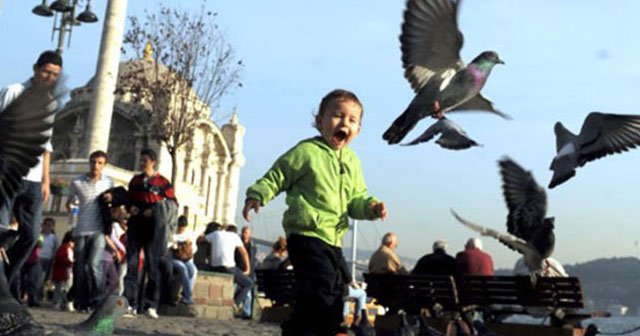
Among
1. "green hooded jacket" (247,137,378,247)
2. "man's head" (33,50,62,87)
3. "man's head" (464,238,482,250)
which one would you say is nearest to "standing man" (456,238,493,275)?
"man's head" (464,238,482,250)

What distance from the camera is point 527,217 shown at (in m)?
7.85

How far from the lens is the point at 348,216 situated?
477cm

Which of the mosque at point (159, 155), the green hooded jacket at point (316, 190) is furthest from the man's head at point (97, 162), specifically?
the mosque at point (159, 155)

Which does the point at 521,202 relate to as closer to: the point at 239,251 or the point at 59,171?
the point at 239,251

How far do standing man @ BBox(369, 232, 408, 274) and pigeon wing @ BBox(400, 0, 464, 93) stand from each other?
139 inches

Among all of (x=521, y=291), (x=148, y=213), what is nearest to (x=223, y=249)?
(x=148, y=213)

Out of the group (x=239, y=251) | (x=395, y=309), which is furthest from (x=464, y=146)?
(x=239, y=251)

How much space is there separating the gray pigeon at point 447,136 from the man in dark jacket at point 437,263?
330 cm

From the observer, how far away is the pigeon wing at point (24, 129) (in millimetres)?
3826

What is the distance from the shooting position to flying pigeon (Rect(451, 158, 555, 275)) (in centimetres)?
724

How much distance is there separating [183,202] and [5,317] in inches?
2321

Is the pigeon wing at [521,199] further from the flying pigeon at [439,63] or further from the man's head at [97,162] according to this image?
the man's head at [97,162]

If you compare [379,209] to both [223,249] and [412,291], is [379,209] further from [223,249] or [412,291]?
[223,249]

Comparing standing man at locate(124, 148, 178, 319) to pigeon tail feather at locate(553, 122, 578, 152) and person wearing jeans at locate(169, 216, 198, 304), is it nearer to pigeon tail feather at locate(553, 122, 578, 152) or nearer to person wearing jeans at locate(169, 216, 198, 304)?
person wearing jeans at locate(169, 216, 198, 304)
